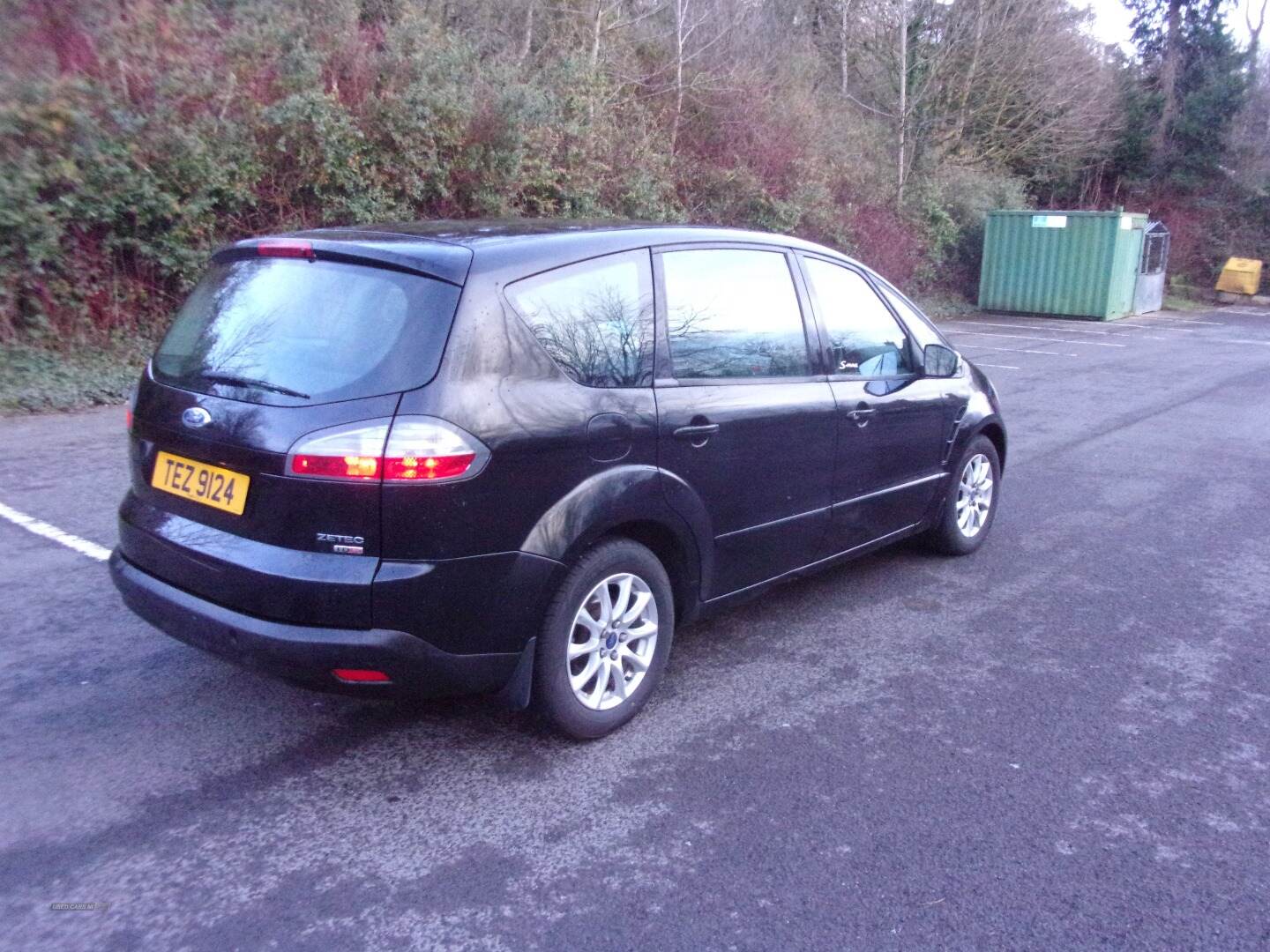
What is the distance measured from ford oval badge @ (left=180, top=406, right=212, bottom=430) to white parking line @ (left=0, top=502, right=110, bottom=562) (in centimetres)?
222

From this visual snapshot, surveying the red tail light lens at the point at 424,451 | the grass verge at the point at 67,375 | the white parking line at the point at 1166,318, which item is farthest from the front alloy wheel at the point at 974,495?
the white parking line at the point at 1166,318

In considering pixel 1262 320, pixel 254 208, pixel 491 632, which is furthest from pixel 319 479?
pixel 1262 320

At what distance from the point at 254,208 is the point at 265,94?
1342mm

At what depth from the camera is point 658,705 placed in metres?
4.40

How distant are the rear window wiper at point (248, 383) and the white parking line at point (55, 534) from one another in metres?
2.27

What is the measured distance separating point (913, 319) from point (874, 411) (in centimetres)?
80

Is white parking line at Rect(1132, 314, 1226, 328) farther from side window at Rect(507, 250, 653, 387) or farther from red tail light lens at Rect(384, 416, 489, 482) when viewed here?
red tail light lens at Rect(384, 416, 489, 482)

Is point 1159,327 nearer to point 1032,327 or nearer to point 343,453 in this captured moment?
point 1032,327

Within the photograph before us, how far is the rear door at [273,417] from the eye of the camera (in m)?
3.40

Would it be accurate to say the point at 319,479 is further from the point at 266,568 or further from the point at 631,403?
the point at 631,403

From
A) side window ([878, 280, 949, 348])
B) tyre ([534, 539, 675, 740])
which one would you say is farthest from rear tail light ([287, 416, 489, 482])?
side window ([878, 280, 949, 348])

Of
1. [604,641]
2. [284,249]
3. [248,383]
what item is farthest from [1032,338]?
[248,383]

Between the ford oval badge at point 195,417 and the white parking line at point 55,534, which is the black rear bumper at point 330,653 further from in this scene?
the white parking line at point 55,534

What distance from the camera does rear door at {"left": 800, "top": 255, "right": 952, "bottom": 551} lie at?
507 cm
